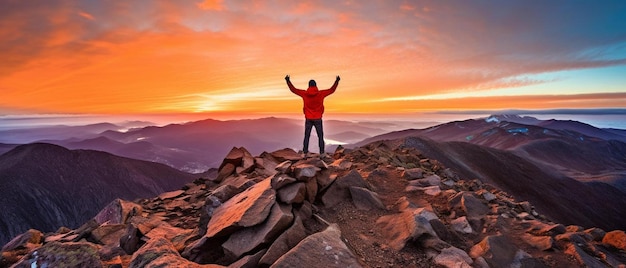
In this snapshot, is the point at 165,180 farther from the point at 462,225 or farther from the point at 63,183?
the point at 462,225

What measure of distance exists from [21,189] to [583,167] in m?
221

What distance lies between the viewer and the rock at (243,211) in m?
7.04

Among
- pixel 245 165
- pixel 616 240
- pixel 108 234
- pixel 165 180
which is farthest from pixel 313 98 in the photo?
pixel 165 180

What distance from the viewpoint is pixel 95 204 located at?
99125mm

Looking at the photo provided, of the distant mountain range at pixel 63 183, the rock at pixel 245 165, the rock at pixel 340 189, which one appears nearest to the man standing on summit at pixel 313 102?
the rock at pixel 245 165

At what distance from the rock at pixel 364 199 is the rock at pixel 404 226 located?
70cm

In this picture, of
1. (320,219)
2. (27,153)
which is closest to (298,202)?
(320,219)

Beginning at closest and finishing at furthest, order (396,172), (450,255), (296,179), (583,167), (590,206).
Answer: (450,255)
(296,179)
(396,172)
(590,206)
(583,167)

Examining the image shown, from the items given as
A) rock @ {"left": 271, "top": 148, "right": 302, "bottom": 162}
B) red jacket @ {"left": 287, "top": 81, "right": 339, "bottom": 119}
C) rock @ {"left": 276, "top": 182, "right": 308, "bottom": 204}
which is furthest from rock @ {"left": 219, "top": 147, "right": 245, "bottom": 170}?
rock @ {"left": 276, "top": 182, "right": 308, "bottom": 204}

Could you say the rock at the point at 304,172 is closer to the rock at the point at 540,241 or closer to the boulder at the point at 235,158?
the rock at the point at 540,241

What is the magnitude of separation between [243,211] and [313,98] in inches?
345

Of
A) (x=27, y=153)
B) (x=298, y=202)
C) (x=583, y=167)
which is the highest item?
(x=298, y=202)

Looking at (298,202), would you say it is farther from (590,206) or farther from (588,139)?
(588,139)

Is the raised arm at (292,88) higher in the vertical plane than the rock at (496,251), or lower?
higher
